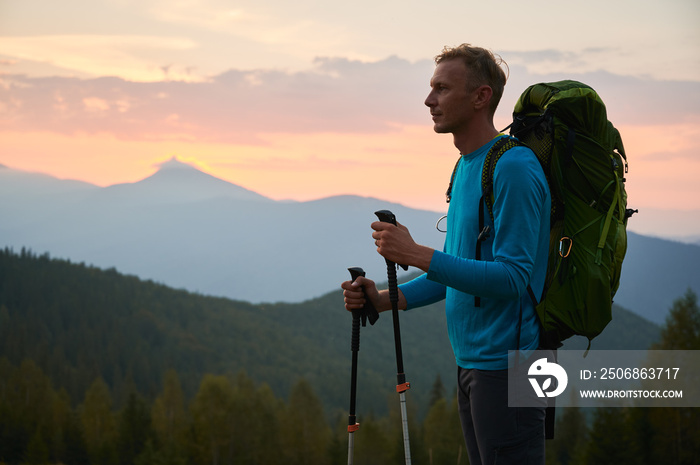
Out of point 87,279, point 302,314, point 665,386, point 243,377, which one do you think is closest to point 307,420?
point 243,377

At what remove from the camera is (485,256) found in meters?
2.95

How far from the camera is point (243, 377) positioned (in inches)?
3895

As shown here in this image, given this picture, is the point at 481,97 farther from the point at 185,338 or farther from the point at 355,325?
the point at 185,338

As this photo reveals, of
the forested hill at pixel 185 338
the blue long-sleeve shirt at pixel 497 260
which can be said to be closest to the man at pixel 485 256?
the blue long-sleeve shirt at pixel 497 260

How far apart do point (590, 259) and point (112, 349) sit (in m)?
148

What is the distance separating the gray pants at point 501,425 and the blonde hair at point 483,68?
50.8 inches

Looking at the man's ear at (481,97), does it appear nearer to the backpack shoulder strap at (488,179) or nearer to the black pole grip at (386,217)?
the backpack shoulder strap at (488,179)

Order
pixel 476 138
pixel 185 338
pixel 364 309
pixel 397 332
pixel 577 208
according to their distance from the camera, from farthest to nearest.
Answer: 1. pixel 185 338
2. pixel 364 309
3. pixel 397 332
4. pixel 476 138
5. pixel 577 208

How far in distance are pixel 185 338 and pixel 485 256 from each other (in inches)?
5944

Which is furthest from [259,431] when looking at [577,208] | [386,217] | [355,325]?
[577,208]

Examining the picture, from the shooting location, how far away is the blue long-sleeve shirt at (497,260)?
2.73 meters

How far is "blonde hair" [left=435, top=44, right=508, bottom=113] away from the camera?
3.07m

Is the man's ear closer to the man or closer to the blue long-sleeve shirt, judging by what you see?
the man

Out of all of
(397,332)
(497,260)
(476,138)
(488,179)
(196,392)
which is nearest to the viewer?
(497,260)
